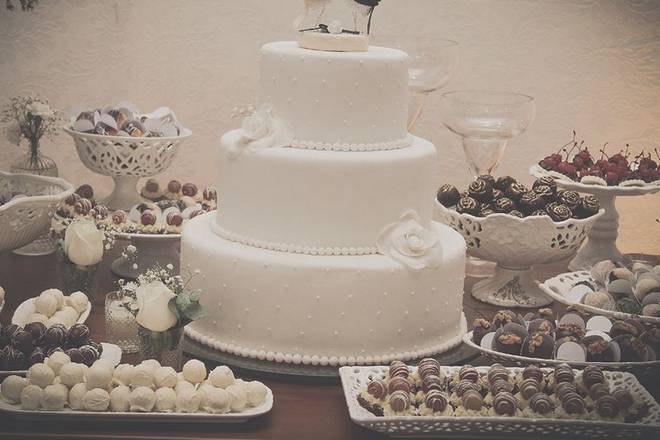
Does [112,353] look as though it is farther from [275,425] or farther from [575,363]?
[575,363]

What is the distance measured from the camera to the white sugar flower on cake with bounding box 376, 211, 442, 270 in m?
2.59

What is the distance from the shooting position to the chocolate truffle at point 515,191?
302 cm

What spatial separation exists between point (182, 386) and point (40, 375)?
0.95 ft

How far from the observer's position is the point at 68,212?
3.23 m

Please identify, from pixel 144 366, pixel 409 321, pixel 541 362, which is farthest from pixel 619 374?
pixel 144 366

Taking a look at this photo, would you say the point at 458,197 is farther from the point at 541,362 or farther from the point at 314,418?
the point at 314,418

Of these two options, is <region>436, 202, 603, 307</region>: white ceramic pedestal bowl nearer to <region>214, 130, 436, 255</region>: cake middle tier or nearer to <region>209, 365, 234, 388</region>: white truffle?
<region>214, 130, 436, 255</region>: cake middle tier

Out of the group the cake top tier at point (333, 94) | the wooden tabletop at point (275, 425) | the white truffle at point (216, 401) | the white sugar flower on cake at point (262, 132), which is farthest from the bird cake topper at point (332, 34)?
the white truffle at point (216, 401)

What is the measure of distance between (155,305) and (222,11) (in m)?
2.15

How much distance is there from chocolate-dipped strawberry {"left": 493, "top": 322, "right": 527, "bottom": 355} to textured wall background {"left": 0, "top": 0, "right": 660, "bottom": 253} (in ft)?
6.74

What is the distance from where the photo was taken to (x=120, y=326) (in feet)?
8.48

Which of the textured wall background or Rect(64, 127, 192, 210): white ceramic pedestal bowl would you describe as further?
the textured wall background

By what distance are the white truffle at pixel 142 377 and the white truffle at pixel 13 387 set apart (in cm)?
22

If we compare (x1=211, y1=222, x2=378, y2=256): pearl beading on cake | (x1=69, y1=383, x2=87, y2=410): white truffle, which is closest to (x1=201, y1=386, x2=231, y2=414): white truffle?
(x1=69, y1=383, x2=87, y2=410): white truffle
